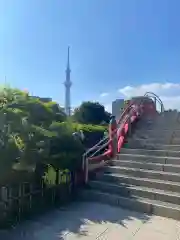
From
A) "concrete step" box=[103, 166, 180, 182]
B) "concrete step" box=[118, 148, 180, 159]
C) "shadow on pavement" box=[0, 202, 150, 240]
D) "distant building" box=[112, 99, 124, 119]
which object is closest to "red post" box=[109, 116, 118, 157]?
"concrete step" box=[118, 148, 180, 159]

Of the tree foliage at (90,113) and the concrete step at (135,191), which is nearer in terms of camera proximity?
the concrete step at (135,191)

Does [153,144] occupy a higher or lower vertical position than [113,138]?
lower

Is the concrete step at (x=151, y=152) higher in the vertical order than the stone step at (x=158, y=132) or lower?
lower

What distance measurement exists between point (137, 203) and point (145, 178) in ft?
4.14

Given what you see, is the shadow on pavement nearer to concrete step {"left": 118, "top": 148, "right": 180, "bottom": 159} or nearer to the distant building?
concrete step {"left": 118, "top": 148, "right": 180, "bottom": 159}

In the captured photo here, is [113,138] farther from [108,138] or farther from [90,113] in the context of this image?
[90,113]

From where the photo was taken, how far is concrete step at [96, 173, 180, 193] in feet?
20.9

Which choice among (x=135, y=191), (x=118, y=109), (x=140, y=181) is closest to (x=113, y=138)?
(x=140, y=181)

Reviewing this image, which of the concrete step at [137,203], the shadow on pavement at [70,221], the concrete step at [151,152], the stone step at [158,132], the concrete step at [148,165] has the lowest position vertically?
the shadow on pavement at [70,221]

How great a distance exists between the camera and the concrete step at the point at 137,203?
5.52 metres

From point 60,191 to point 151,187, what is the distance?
2.26 m

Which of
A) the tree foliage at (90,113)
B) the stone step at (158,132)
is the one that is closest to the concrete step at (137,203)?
the stone step at (158,132)

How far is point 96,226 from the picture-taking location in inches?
200

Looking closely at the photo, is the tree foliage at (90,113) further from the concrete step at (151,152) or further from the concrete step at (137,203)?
the concrete step at (137,203)
